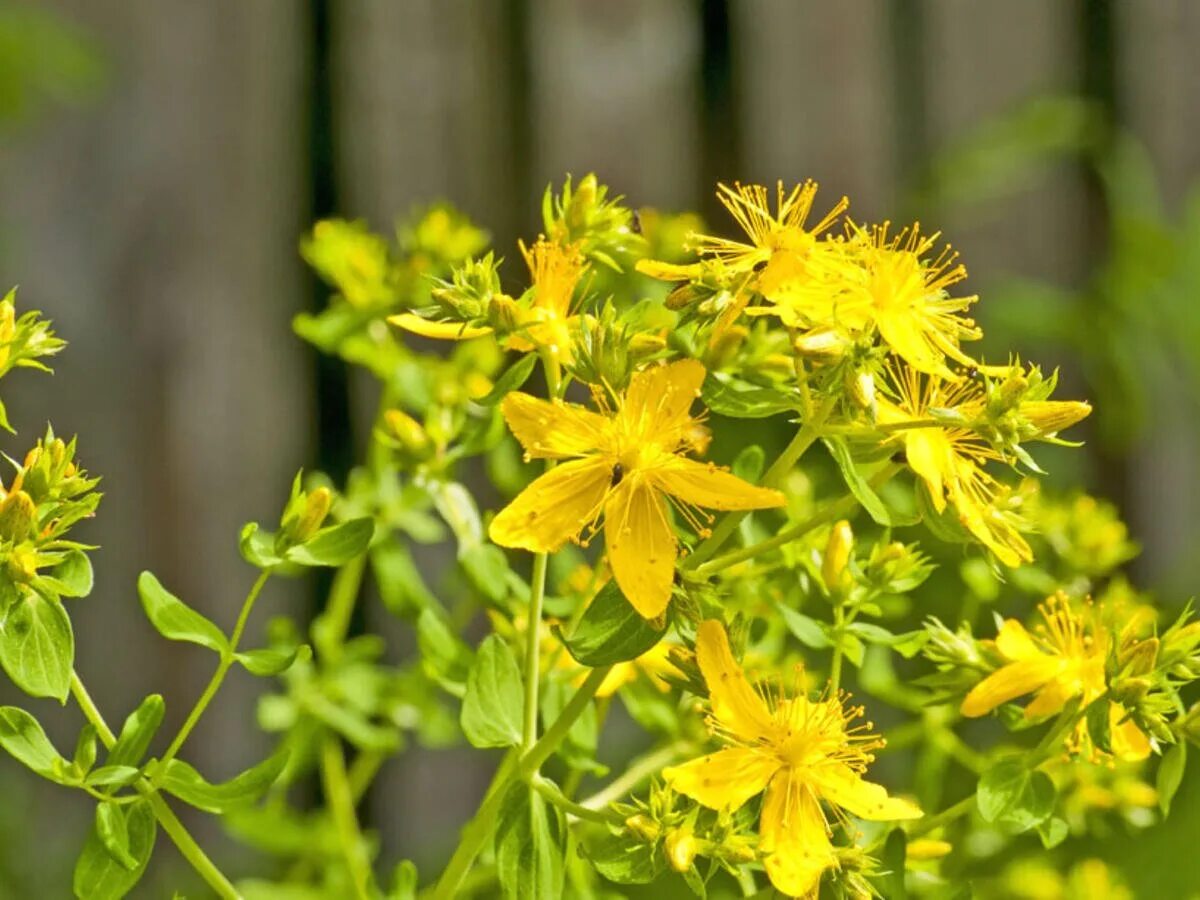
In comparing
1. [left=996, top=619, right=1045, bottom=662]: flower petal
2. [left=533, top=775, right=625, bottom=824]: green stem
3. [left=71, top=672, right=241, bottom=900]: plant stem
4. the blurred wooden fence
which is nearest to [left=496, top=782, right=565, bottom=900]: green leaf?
[left=533, top=775, right=625, bottom=824]: green stem

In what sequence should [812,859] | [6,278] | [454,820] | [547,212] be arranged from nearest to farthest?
[812,859], [547,212], [6,278], [454,820]

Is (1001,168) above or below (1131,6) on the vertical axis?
below

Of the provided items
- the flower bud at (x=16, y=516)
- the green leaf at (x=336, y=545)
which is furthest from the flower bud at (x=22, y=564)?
the green leaf at (x=336, y=545)

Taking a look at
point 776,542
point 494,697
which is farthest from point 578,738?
point 776,542

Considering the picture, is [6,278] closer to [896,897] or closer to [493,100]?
[493,100]

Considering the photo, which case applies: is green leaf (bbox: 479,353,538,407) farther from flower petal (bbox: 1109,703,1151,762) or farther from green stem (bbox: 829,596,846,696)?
flower petal (bbox: 1109,703,1151,762)

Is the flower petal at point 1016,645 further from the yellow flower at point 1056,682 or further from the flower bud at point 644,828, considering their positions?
the flower bud at point 644,828

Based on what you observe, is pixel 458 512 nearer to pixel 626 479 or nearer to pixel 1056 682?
pixel 626 479

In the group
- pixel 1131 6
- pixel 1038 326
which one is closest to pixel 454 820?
pixel 1038 326
